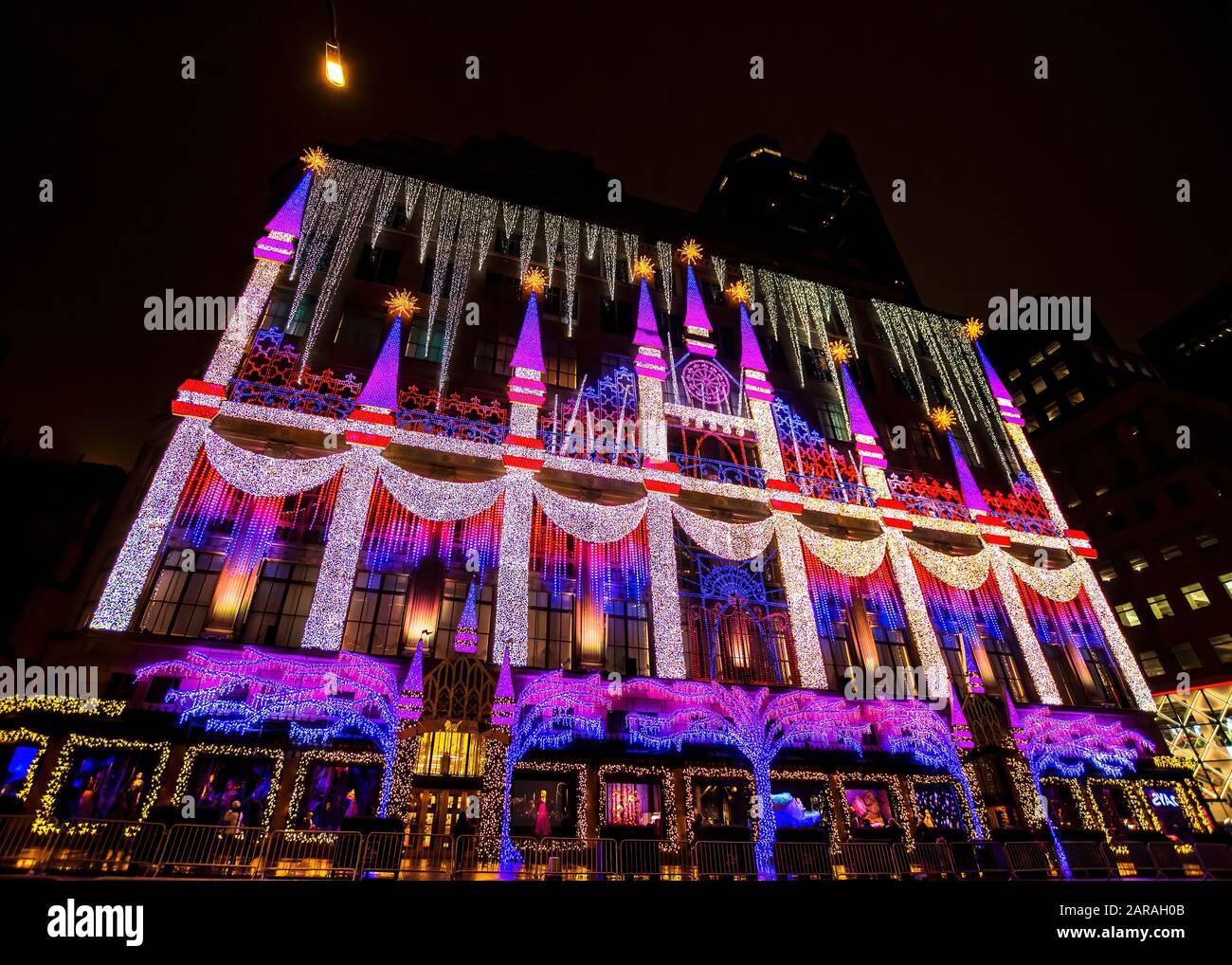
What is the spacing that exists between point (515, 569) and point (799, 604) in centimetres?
933

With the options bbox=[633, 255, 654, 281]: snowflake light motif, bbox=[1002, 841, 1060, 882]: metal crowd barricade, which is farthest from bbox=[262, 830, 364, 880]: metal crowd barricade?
bbox=[633, 255, 654, 281]: snowflake light motif

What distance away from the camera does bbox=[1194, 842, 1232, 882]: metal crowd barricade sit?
13.1 m

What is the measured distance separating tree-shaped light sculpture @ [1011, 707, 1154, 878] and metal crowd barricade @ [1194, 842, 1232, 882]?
17.1 ft

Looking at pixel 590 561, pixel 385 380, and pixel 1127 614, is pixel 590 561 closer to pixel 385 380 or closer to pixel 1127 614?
pixel 385 380

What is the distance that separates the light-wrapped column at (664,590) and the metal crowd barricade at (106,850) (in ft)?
38.5

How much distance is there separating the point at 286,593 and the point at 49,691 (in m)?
5.14

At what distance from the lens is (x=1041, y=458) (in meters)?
49.6

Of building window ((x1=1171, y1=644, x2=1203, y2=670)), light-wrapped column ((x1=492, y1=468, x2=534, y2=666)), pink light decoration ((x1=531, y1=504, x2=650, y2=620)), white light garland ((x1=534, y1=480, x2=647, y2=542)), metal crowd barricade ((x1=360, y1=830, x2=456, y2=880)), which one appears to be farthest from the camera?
building window ((x1=1171, y1=644, x2=1203, y2=670))

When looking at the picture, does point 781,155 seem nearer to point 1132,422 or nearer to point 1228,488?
point 1132,422

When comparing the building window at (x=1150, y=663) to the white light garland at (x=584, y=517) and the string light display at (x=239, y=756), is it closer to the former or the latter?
the white light garland at (x=584, y=517)

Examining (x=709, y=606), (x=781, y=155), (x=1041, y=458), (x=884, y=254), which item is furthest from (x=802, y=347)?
(x=781, y=155)

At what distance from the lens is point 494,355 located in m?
23.6

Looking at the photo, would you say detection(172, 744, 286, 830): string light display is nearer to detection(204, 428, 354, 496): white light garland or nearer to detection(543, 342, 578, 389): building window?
detection(204, 428, 354, 496): white light garland

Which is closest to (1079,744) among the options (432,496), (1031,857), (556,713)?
(1031,857)
